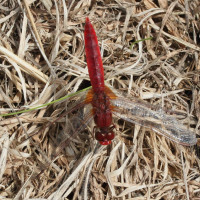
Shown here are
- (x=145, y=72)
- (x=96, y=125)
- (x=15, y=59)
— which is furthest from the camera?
(x=145, y=72)

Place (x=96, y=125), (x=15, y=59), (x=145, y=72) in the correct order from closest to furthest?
(x=15, y=59), (x=96, y=125), (x=145, y=72)

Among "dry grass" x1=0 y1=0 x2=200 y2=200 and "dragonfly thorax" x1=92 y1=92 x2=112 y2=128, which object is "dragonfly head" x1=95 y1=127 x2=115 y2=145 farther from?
"dry grass" x1=0 y1=0 x2=200 y2=200

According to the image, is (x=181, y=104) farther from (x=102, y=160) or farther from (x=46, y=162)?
(x=46, y=162)

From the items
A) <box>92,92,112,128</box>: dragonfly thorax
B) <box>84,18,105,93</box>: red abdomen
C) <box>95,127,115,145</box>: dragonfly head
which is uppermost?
<box>84,18,105,93</box>: red abdomen

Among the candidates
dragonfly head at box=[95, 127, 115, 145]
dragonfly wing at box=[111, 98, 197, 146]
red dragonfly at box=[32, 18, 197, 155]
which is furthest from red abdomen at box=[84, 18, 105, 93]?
dragonfly head at box=[95, 127, 115, 145]

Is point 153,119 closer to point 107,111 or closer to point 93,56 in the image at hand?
point 107,111

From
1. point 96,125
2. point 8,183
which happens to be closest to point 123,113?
point 96,125

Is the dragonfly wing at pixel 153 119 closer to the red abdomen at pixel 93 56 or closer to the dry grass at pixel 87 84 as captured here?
the dry grass at pixel 87 84
